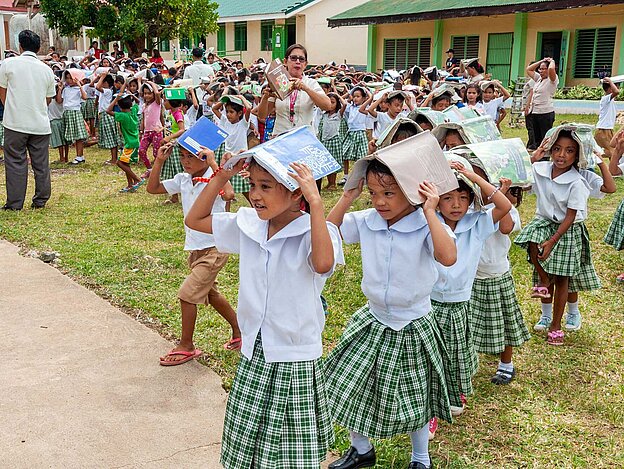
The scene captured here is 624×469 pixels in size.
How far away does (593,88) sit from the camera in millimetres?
19000

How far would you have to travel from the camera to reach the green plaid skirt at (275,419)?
2516mm

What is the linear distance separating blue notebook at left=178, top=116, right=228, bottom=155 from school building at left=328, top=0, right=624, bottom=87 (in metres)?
16.6

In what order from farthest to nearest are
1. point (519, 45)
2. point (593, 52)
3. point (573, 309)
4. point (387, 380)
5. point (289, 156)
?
point (519, 45), point (593, 52), point (573, 309), point (387, 380), point (289, 156)

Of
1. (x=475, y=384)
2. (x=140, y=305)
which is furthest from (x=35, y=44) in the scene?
(x=475, y=384)

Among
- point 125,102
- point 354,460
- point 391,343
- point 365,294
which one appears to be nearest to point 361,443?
point 354,460

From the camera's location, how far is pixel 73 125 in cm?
1096

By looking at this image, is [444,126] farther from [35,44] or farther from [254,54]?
[254,54]

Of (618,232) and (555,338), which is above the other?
(618,232)

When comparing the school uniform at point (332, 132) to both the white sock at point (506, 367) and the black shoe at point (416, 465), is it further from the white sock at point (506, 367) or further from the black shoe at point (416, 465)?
the black shoe at point (416, 465)

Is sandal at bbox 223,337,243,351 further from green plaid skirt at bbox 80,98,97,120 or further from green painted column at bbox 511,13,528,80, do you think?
green painted column at bbox 511,13,528,80

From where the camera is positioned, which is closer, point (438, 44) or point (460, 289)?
point (460, 289)

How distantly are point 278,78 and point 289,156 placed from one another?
3.75 metres

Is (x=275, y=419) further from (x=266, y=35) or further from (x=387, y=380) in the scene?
(x=266, y=35)

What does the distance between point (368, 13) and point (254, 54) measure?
378 inches
